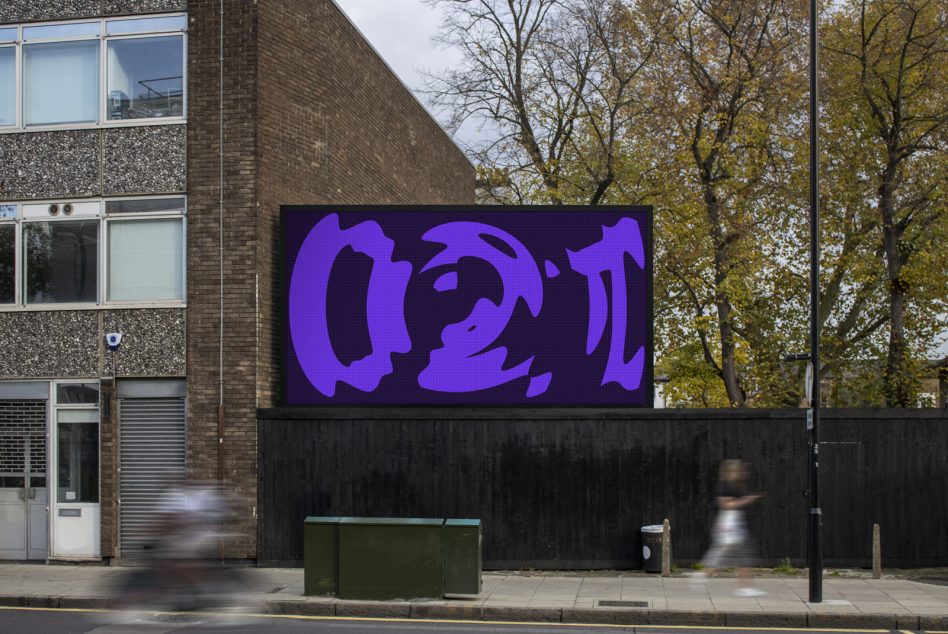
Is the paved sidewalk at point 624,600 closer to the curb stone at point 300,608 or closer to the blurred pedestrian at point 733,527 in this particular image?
the curb stone at point 300,608

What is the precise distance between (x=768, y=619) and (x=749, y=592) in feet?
5.56

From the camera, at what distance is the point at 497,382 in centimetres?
1808

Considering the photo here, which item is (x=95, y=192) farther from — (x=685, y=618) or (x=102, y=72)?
(x=685, y=618)

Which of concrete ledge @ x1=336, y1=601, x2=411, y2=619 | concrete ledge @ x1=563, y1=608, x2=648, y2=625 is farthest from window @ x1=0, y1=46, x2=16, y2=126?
concrete ledge @ x1=563, y1=608, x2=648, y2=625

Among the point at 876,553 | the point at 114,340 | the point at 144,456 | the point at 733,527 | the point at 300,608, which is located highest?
the point at 114,340

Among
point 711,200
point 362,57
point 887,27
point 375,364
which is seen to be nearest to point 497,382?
point 375,364

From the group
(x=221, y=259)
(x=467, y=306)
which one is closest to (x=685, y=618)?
(x=467, y=306)

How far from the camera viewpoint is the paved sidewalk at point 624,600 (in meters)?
13.4

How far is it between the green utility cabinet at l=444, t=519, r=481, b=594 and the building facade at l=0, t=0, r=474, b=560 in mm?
4346

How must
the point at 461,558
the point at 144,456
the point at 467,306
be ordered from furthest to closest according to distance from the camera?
1. the point at 467,306
2. the point at 144,456
3. the point at 461,558

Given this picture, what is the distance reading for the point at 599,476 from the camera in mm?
17703

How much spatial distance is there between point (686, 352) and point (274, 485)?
17.8 meters

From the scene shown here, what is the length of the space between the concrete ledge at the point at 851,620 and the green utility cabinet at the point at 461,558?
4.29m

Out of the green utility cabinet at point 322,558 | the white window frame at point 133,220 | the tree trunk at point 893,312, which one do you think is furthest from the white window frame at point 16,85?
the tree trunk at point 893,312
